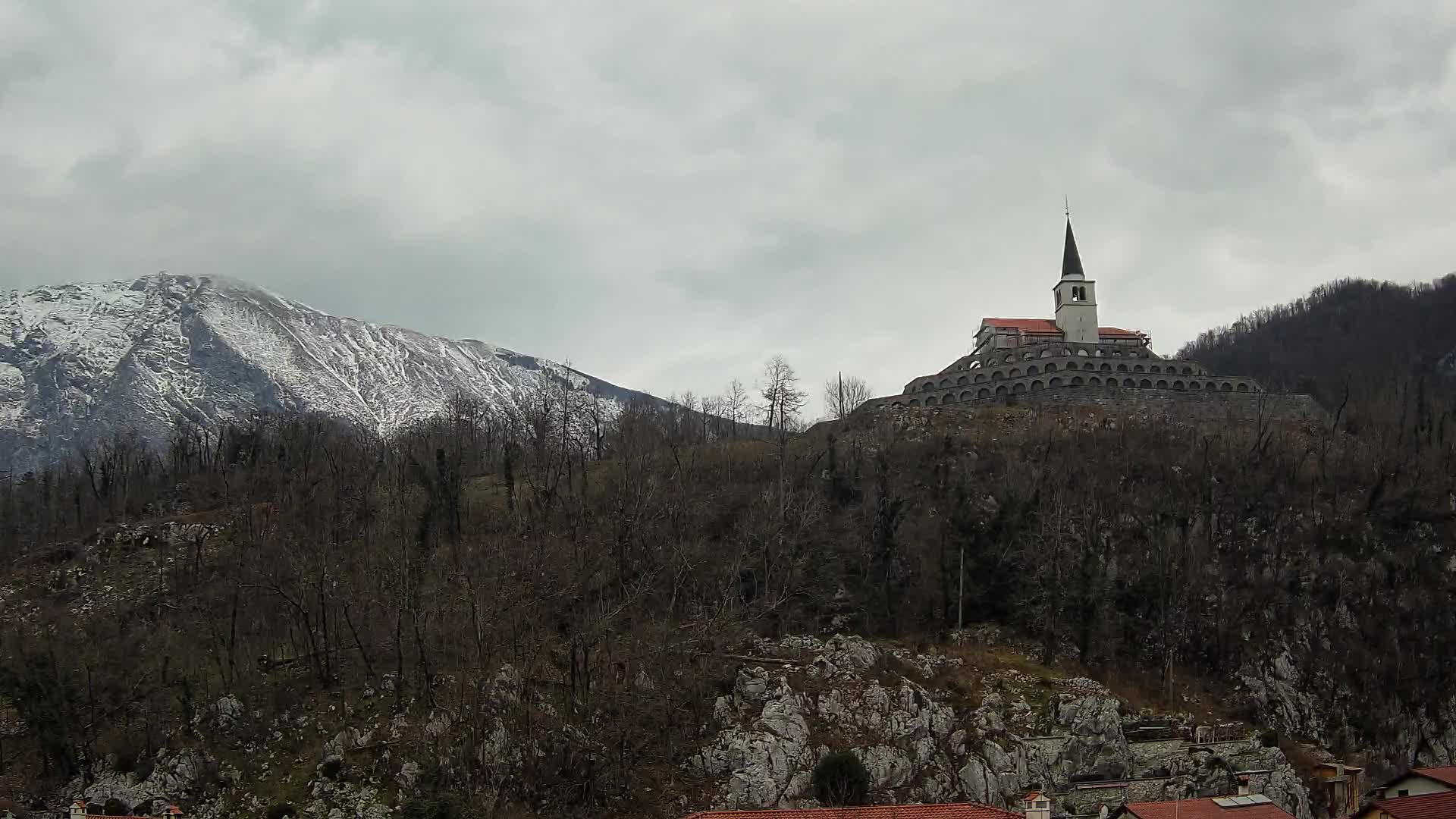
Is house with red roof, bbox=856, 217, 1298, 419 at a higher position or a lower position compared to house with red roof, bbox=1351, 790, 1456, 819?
higher

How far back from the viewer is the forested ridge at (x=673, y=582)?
41938 millimetres

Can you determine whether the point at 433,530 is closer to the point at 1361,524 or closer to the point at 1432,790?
the point at 1432,790

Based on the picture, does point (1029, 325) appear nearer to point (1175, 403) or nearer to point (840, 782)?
point (1175, 403)

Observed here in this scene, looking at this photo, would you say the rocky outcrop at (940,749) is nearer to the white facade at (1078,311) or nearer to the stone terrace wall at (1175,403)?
the stone terrace wall at (1175,403)

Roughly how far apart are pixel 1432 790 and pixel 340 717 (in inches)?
1487

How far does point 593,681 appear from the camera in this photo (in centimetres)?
4384

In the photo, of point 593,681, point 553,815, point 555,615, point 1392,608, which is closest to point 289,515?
point 555,615

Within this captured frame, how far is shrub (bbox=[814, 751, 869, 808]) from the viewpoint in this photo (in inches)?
1518

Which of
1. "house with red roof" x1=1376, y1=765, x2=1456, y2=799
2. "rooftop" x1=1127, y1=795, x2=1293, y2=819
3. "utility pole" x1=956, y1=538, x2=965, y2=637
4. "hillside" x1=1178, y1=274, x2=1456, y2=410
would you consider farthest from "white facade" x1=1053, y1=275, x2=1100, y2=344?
"rooftop" x1=1127, y1=795, x2=1293, y2=819

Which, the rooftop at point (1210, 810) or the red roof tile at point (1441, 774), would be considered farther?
the red roof tile at point (1441, 774)

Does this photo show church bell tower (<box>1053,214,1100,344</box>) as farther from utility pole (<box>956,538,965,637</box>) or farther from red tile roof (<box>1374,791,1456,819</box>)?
red tile roof (<box>1374,791,1456,819</box>)

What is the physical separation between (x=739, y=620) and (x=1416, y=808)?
27.1m

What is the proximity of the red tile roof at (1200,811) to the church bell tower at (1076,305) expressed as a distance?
65758mm

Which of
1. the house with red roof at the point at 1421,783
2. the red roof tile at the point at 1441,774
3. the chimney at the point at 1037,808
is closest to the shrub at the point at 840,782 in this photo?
the chimney at the point at 1037,808
